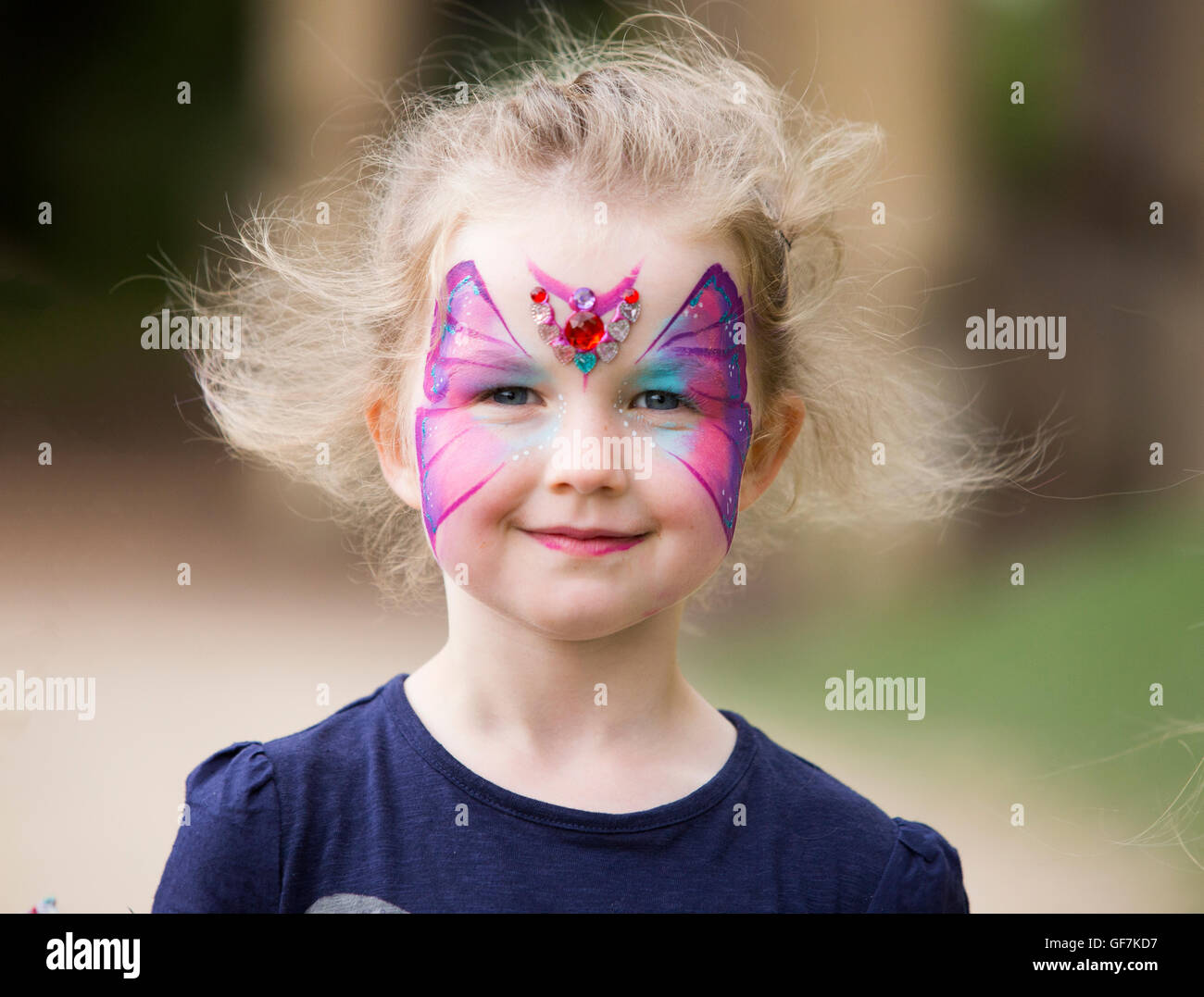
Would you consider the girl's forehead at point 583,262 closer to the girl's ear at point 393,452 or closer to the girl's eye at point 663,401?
the girl's eye at point 663,401

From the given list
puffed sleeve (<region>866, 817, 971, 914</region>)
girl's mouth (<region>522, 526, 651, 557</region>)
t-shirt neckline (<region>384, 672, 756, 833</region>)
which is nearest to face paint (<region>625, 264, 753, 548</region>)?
girl's mouth (<region>522, 526, 651, 557</region>)

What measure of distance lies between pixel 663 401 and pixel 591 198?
0.86 feet

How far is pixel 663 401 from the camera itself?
1.45 meters

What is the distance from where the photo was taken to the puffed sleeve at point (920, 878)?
61.5 inches

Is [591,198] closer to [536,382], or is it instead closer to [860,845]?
[536,382]

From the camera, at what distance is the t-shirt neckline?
148 centimetres

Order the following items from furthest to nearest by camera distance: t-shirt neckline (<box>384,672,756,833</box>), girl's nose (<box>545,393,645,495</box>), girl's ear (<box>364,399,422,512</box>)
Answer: girl's ear (<box>364,399,422,512</box>)
t-shirt neckline (<box>384,672,756,833</box>)
girl's nose (<box>545,393,645,495</box>)

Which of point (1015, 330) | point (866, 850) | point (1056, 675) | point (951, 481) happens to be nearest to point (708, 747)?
point (866, 850)

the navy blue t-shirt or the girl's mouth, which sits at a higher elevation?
the girl's mouth

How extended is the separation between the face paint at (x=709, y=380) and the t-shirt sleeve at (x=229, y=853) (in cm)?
65

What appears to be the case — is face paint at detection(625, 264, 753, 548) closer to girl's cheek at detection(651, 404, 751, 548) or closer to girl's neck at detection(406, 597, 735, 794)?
girl's cheek at detection(651, 404, 751, 548)

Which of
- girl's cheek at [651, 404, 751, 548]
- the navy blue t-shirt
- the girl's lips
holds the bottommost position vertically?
the navy blue t-shirt

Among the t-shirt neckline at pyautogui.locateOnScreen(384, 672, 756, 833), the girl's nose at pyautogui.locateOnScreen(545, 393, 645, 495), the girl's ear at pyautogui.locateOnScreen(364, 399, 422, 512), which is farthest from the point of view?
the girl's ear at pyautogui.locateOnScreen(364, 399, 422, 512)
